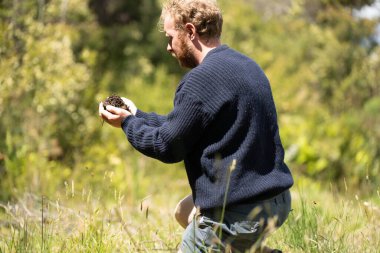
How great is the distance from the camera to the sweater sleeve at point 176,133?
8.93ft

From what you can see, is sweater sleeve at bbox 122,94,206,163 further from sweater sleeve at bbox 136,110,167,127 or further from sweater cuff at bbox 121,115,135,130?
sweater sleeve at bbox 136,110,167,127

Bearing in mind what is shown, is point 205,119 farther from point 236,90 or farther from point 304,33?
point 304,33

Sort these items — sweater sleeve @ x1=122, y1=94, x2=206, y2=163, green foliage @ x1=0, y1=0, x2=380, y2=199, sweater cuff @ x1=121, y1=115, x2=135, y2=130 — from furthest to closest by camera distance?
green foliage @ x1=0, y1=0, x2=380, y2=199
sweater cuff @ x1=121, y1=115, x2=135, y2=130
sweater sleeve @ x1=122, y1=94, x2=206, y2=163

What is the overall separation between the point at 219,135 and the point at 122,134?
778 cm

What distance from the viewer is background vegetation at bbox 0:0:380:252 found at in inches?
131

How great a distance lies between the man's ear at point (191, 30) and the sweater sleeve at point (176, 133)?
0.31 metres

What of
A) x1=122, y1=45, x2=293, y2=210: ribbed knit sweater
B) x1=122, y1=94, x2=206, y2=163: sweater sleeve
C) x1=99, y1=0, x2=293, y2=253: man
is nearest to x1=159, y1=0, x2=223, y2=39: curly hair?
x1=99, y1=0, x2=293, y2=253: man

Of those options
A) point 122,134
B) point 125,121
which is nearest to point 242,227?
point 125,121

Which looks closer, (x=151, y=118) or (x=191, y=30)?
(x=191, y=30)

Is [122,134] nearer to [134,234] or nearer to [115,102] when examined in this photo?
[134,234]

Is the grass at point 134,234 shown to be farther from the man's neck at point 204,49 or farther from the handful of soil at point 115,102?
the man's neck at point 204,49

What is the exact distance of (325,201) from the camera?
18.2 feet

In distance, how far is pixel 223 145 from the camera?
2760 mm

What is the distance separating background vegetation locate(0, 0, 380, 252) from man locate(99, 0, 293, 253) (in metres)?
0.26
